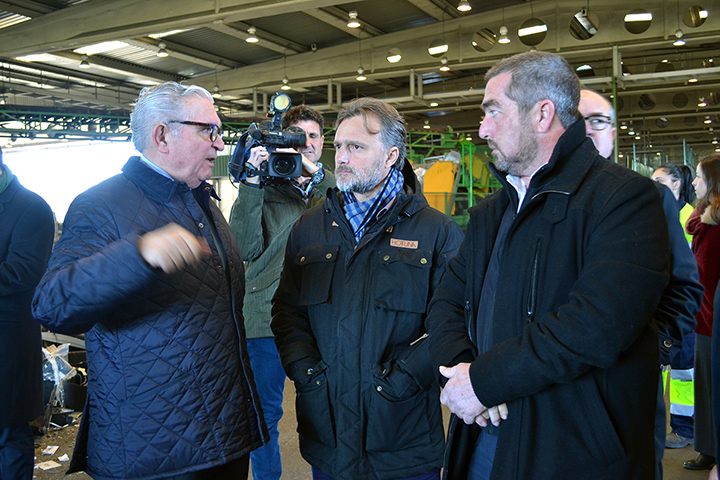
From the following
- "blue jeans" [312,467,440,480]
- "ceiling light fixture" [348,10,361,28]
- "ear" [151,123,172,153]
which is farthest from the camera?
"ceiling light fixture" [348,10,361,28]

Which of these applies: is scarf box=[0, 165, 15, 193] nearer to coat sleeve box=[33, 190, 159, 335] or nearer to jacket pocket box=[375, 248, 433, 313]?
coat sleeve box=[33, 190, 159, 335]

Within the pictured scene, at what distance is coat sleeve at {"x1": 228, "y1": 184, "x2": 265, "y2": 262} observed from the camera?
8.23ft

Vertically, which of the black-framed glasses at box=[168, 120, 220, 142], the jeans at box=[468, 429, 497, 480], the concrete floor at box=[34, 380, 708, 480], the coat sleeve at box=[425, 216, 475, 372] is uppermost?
the black-framed glasses at box=[168, 120, 220, 142]

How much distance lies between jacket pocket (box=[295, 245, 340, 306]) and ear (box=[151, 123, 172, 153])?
2.13 feet

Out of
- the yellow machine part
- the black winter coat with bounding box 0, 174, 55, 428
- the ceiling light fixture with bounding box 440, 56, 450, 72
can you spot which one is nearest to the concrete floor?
the black winter coat with bounding box 0, 174, 55, 428

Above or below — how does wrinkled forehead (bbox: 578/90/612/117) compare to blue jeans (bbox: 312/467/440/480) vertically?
above

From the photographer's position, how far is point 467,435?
1.67 metres

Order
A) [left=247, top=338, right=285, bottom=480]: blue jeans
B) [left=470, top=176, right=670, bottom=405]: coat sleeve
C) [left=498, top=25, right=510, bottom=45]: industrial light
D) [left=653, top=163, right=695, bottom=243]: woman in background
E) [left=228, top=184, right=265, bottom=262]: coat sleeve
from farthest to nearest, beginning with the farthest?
[left=498, top=25, right=510, bottom=45]: industrial light → [left=653, top=163, right=695, bottom=243]: woman in background → [left=247, top=338, right=285, bottom=480]: blue jeans → [left=228, top=184, right=265, bottom=262]: coat sleeve → [left=470, top=176, right=670, bottom=405]: coat sleeve

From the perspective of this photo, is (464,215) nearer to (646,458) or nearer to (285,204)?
(285,204)

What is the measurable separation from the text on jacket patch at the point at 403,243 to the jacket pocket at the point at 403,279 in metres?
0.02

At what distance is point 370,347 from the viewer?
198cm

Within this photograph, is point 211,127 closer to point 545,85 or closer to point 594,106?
point 545,85

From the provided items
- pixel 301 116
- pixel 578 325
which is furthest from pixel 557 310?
pixel 301 116

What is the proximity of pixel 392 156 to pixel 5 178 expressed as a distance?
189 cm
